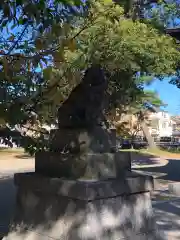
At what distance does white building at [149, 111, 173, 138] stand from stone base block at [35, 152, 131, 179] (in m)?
100

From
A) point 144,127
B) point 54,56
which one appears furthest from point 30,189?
point 144,127

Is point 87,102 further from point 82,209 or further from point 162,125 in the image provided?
point 162,125

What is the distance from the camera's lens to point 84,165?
4.44 metres

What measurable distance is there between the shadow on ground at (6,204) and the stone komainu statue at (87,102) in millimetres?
2702

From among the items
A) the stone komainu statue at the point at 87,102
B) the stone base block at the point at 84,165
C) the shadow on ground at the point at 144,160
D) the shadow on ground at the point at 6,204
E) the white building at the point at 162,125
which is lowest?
the shadow on ground at the point at 6,204

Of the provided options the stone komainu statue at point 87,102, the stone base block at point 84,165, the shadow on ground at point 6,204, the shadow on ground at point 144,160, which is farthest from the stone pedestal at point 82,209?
the shadow on ground at point 144,160

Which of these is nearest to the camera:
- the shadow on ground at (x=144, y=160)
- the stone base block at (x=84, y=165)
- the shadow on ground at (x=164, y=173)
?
the stone base block at (x=84, y=165)

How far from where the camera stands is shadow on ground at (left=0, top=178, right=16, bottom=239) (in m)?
7.09

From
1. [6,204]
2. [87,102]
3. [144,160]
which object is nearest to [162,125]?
[144,160]

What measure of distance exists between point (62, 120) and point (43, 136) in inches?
13.2

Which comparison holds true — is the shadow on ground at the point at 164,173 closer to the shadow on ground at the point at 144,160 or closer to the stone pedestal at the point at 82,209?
the shadow on ground at the point at 144,160

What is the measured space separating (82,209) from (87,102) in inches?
54.8

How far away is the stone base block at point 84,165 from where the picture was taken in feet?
14.6

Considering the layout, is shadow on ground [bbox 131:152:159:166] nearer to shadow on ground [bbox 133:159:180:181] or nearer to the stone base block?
shadow on ground [bbox 133:159:180:181]
